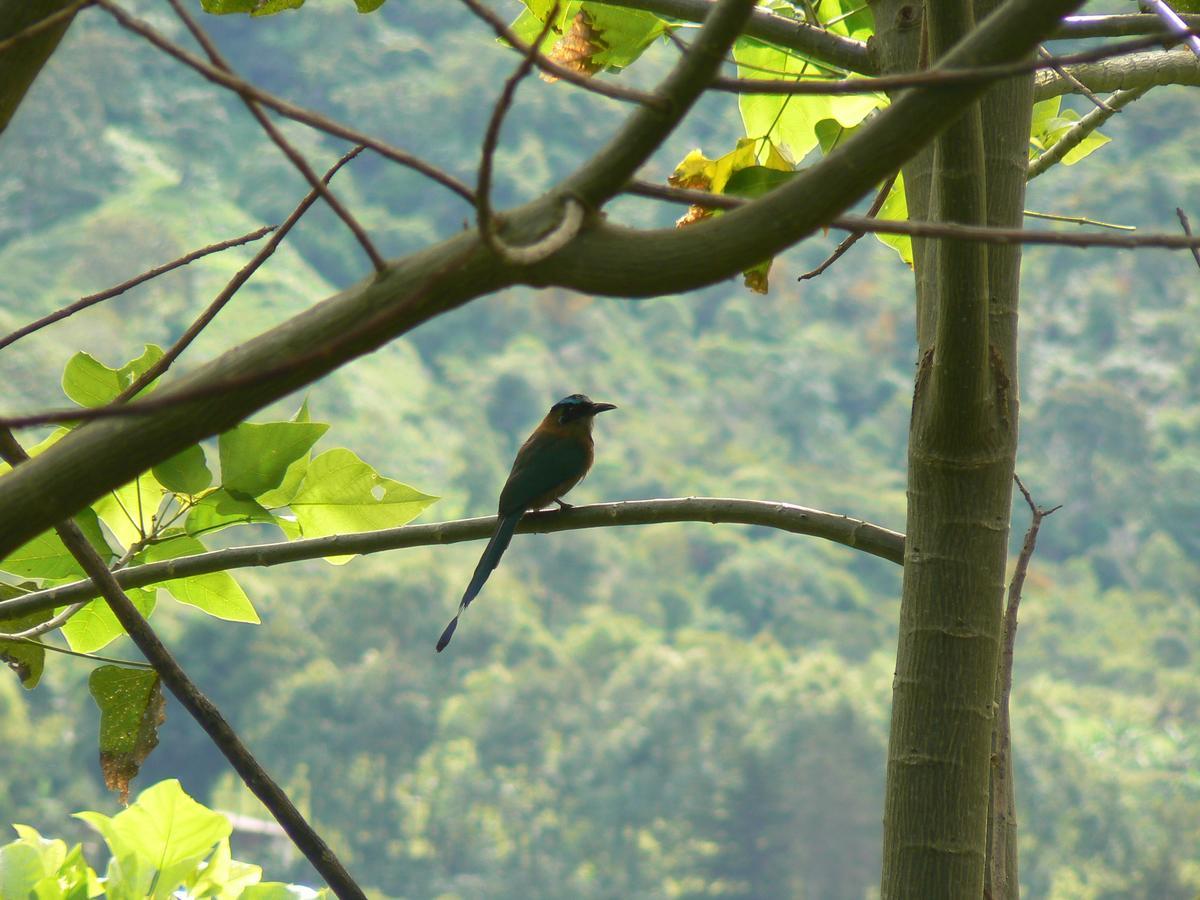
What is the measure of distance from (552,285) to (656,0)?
2.73 feet

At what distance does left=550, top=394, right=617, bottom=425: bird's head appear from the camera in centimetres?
357

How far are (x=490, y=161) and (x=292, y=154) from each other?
0.44 feet

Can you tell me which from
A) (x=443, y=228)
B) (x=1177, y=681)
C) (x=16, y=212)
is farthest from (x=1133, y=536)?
(x=16, y=212)

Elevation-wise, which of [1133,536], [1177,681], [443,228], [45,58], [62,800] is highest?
[443,228]

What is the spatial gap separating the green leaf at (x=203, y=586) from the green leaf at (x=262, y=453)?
12 centimetres

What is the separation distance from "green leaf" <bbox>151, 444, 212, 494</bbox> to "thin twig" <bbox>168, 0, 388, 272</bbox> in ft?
2.15

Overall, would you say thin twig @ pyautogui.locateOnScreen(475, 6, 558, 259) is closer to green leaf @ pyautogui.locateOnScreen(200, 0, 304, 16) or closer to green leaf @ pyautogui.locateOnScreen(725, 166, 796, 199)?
green leaf @ pyautogui.locateOnScreen(725, 166, 796, 199)

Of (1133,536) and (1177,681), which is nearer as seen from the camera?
(1177,681)

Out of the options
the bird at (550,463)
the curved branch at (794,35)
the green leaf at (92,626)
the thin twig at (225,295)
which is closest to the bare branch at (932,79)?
the thin twig at (225,295)

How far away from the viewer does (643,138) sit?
628 millimetres

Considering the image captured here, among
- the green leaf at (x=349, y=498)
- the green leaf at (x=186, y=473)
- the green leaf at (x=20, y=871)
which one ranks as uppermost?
the green leaf at (x=349, y=498)

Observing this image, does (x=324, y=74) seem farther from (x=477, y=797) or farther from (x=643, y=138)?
(x=643, y=138)

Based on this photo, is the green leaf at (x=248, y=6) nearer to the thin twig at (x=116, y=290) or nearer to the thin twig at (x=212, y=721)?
the thin twig at (x=116, y=290)

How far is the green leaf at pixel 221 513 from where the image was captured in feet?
4.34
